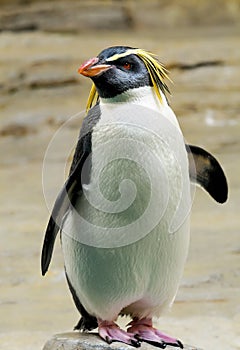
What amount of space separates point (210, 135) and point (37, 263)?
2.06m

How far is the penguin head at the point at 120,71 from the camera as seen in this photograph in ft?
5.16

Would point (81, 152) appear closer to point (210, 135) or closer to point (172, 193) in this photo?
point (172, 193)

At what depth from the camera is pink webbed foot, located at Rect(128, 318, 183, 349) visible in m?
1.69

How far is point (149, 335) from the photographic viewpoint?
1.71 m

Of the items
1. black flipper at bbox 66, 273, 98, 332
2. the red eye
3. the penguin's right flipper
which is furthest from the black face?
black flipper at bbox 66, 273, 98, 332

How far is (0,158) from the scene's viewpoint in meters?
4.70

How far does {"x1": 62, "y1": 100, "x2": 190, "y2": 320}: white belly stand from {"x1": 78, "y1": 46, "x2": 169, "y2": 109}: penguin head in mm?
43

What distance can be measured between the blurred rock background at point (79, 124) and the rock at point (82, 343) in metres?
0.29

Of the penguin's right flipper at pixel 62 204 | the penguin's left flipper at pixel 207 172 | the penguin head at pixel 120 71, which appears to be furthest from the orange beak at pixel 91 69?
the penguin's left flipper at pixel 207 172

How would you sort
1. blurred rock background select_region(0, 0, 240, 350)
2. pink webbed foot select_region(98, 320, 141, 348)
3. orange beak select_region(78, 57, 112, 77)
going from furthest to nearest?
1. blurred rock background select_region(0, 0, 240, 350)
2. pink webbed foot select_region(98, 320, 141, 348)
3. orange beak select_region(78, 57, 112, 77)

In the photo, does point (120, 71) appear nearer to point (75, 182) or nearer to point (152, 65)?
point (152, 65)

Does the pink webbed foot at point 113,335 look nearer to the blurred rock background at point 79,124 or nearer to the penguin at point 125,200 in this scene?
the penguin at point 125,200

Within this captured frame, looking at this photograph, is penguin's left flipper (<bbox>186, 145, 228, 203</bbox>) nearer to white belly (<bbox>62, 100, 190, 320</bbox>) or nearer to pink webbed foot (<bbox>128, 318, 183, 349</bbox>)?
white belly (<bbox>62, 100, 190, 320</bbox>)

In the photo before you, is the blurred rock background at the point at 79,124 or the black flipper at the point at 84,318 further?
the blurred rock background at the point at 79,124
